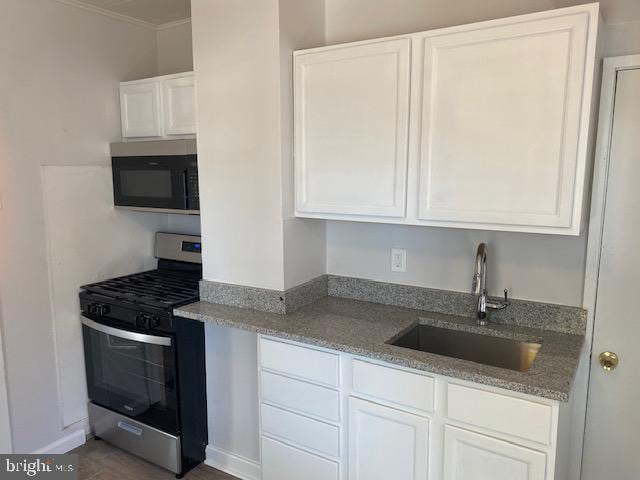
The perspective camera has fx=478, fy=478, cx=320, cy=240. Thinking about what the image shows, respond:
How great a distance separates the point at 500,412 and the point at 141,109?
99.9 inches

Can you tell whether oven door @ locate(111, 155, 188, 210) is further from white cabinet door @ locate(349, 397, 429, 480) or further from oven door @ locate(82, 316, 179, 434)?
white cabinet door @ locate(349, 397, 429, 480)

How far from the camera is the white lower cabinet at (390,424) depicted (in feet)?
5.19

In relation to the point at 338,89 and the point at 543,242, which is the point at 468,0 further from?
the point at 543,242

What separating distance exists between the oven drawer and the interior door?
199 cm

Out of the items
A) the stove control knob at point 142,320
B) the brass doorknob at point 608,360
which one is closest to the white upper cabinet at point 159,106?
the stove control knob at point 142,320

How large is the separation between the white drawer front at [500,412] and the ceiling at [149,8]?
2.55 m

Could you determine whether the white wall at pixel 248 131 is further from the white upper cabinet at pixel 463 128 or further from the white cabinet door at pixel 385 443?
the white cabinet door at pixel 385 443

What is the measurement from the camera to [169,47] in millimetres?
3158

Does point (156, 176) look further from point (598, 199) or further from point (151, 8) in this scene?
point (598, 199)

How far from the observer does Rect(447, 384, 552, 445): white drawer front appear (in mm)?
1540

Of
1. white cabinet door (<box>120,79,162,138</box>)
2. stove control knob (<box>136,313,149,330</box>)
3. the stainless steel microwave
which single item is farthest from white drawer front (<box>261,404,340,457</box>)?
white cabinet door (<box>120,79,162,138</box>)

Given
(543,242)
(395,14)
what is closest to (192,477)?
(543,242)

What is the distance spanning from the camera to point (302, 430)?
207cm

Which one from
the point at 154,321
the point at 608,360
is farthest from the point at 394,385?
the point at 154,321
